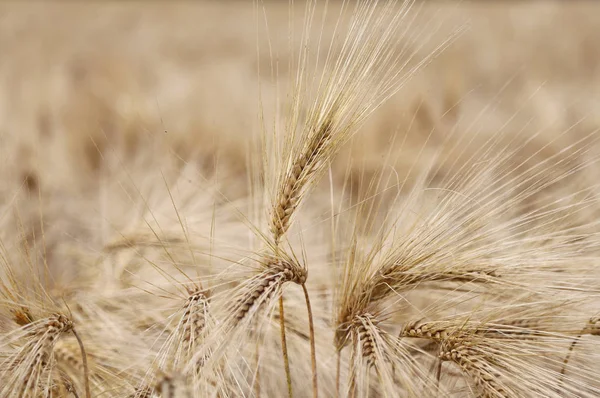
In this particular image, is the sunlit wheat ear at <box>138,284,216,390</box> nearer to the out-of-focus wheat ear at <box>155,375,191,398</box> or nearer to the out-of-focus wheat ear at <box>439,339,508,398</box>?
the out-of-focus wheat ear at <box>155,375,191,398</box>

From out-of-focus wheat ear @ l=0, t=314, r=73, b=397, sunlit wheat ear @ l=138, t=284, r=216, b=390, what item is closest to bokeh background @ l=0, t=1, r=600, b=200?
sunlit wheat ear @ l=138, t=284, r=216, b=390

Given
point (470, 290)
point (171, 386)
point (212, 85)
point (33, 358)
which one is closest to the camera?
point (171, 386)

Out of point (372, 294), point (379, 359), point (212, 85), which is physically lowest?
point (379, 359)

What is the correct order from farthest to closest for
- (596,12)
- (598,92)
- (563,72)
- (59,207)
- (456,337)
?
(596,12) < (563,72) < (598,92) < (59,207) < (456,337)

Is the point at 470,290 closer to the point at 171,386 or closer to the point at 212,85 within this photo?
the point at 171,386

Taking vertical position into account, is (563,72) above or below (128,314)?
above

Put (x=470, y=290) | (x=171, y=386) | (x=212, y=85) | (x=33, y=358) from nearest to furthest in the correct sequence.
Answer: (x=171, y=386) → (x=33, y=358) → (x=470, y=290) → (x=212, y=85)

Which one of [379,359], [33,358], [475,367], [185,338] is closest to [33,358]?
[33,358]

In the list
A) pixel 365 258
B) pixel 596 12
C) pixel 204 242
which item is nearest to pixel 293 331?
pixel 365 258

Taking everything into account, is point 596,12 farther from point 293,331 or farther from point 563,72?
point 293,331
